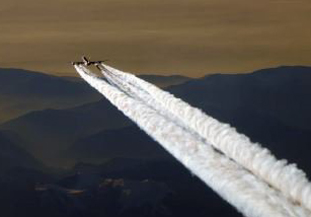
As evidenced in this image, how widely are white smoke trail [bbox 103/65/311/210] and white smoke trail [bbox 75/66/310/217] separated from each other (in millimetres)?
526

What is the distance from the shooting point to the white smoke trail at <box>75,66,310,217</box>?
3394 cm

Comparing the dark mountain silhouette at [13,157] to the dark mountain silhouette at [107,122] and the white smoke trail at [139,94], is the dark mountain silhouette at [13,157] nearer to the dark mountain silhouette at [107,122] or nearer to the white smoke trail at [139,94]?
the dark mountain silhouette at [107,122]

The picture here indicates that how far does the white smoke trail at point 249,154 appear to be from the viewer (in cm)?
3281

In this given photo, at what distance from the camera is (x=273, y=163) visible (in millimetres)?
37062

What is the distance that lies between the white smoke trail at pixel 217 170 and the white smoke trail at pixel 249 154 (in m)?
0.53

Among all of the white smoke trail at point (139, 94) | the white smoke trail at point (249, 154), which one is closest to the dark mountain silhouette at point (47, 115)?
the white smoke trail at point (139, 94)

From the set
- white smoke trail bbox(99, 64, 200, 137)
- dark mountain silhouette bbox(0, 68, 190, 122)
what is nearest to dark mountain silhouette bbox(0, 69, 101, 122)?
dark mountain silhouette bbox(0, 68, 190, 122)

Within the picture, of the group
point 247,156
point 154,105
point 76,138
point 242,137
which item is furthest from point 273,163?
point 76,138

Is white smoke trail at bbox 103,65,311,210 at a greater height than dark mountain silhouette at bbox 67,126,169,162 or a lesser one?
greater

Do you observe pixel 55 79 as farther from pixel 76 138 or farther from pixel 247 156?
pixel 247 156

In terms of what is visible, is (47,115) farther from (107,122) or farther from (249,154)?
(249,154)

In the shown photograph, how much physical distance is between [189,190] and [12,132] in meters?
60.1

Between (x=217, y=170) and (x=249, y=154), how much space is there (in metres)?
2.93

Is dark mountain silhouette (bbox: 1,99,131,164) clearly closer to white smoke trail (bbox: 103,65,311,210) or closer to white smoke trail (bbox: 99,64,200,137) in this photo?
white smoke trail (bbox: 99,64,200,137)
